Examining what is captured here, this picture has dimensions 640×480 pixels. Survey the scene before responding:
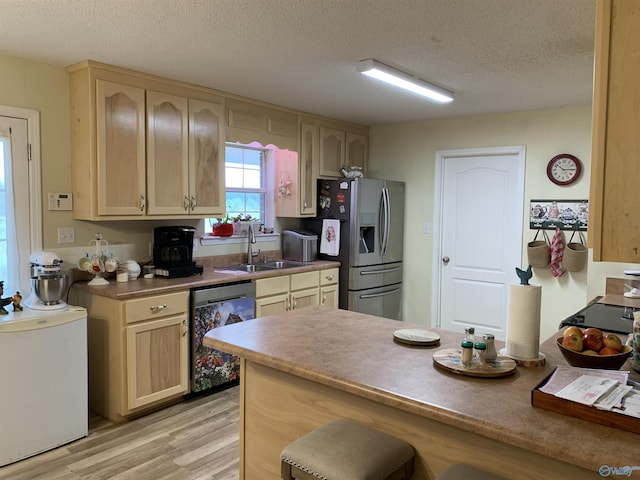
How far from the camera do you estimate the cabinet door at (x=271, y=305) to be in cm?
389

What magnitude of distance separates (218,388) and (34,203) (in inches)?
72.2

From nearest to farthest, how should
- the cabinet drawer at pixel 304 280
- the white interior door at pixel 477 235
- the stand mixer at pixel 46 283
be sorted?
the stand mixer at pixel 46 283, the cabinet drawer at pixel 304 280, the white interior door at pixel 477 235

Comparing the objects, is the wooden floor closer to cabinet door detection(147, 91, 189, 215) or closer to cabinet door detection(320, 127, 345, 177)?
cabinet door detection(147, 91, 189, 215)

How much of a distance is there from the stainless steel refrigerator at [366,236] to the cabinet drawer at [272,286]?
2.66 ft

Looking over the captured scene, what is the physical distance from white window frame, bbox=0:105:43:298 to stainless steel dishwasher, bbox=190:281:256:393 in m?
1.06

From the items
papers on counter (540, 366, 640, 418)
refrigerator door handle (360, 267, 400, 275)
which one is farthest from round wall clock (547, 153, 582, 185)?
papers on counter (540, 366, 640, 418)

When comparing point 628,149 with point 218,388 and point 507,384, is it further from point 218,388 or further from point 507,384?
point 218,388

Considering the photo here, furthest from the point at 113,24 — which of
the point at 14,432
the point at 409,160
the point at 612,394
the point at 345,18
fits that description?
the point at 409,160

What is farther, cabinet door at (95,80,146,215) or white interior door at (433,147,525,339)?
white interior door at (433,147,525,339)

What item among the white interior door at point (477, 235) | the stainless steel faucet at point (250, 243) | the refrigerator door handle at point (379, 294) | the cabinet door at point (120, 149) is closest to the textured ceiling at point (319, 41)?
the cabinet door at point (120, 149)

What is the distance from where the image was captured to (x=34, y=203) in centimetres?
315

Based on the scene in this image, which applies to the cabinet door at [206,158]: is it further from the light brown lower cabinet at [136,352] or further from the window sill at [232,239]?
the light brown lower cabinet at [136,352]

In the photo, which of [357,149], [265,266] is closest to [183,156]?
[265,266]

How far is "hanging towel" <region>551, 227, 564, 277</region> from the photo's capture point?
168 inches
